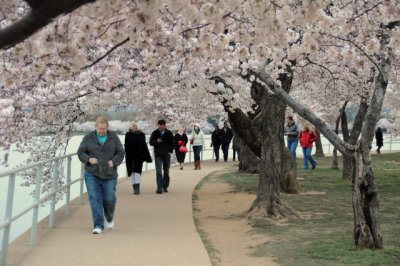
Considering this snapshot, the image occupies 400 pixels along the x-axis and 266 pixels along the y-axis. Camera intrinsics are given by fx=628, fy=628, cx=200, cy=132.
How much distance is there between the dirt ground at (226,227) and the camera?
27.6 feet

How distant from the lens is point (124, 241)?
8.80 metres

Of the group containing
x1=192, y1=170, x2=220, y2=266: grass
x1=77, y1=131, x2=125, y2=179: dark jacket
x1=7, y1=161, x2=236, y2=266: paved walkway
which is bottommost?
x1=192, y1=170, x2=220, y2=266: grass

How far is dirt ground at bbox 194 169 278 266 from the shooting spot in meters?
8.40

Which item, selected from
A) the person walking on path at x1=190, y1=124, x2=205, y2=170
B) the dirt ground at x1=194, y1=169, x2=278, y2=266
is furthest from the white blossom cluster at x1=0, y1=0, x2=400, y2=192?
the dirt ground at x1=194, y1=169, x2=278, y2=266

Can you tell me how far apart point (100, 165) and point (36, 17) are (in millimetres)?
6214

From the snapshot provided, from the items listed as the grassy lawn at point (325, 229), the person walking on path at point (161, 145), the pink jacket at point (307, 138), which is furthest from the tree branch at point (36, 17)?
the pink jacket at point (307, 138)

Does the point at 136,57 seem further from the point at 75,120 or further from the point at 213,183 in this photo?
the point at 213,183

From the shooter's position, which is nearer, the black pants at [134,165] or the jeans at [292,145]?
the black pants at [134,165]

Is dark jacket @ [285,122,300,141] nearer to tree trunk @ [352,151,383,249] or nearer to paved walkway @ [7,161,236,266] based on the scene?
paved walkway @ [7,161,236,266]

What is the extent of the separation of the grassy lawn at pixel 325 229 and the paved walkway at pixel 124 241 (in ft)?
4.02

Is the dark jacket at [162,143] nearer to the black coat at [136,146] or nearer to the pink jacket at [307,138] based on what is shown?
the black coat at [136,146]

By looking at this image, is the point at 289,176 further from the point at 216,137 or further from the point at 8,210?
the point at 216,137

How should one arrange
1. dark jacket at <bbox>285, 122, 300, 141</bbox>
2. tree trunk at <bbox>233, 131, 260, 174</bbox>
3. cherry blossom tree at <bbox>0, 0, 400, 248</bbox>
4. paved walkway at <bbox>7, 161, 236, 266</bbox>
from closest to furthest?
cherry blossom tree at <bbox>0, 0, 400, 248</bbox>
paved walkway at <bbox>7, 161, 236, 266</bbox>
dark jacket at <bbox>285, 122, 300, 141</bbox>
tree trunk at <bbox>233, 131, 260, 174</bbox>

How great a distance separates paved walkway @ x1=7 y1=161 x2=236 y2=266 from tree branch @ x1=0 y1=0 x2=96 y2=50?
14.0ft
